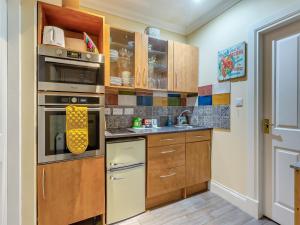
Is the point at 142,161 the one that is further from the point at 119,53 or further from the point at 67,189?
the point at 119,53

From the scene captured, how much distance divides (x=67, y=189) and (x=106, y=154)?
1.42ft

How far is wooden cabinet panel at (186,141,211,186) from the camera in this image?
7.05 ft

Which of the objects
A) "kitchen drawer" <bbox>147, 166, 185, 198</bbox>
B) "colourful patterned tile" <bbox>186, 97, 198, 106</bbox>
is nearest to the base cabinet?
"kitchen drawer" <bbox>147, 166, 185, 198</bbox>

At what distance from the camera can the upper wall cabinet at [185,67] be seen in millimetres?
2383

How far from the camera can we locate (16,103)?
48.0 inches

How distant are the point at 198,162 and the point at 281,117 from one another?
1.10 m

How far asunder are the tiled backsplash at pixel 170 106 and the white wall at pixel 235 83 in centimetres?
13

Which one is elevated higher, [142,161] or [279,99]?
[279,99]

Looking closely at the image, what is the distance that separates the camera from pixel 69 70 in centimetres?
147

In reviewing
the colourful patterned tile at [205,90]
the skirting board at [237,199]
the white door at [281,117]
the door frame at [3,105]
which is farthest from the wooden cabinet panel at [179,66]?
the door frame at [3,105]

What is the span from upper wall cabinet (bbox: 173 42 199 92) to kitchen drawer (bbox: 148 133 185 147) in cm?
A: 72

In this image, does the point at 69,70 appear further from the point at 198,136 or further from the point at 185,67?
the point at 198,136

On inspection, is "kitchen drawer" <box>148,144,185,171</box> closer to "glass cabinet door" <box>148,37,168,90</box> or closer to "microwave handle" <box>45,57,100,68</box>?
"glass cabinet door" <box>148,37,168,90</box>

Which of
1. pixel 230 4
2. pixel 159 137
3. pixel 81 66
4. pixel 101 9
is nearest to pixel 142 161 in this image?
pixel 159 137
